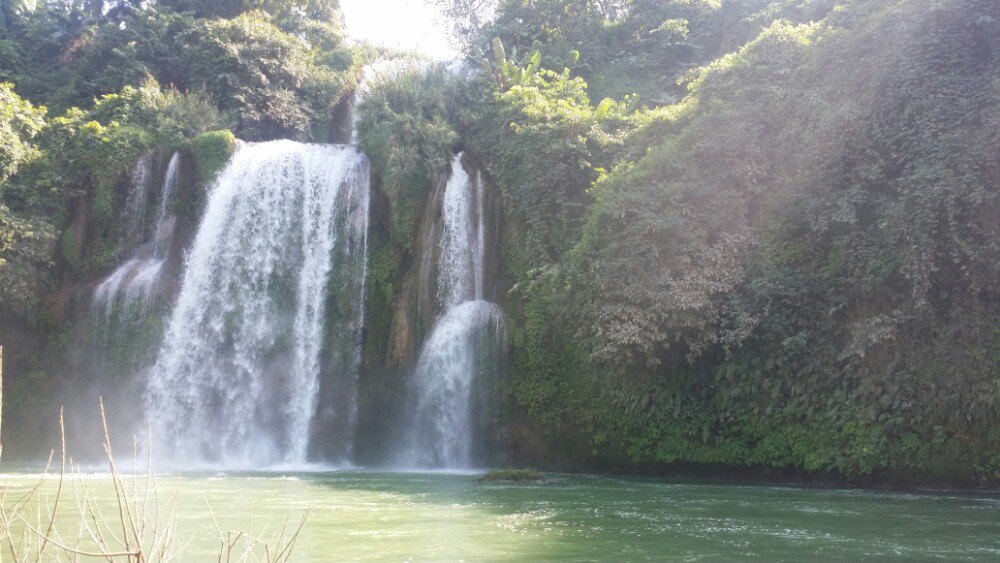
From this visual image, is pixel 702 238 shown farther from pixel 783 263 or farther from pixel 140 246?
pixel 140 246

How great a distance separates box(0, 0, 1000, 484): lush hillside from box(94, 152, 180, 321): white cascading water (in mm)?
429

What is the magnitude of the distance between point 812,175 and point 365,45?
2150 cm

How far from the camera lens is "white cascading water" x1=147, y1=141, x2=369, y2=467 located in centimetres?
1669

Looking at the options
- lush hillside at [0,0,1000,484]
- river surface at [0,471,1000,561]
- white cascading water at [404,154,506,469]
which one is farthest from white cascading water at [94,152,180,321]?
white cascading water at [404,154,506,469]

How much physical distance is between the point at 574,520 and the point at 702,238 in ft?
23.3

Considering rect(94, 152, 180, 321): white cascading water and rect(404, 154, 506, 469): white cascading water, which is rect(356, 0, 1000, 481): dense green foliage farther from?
rect(94, 152, 180, 321): white cascading water

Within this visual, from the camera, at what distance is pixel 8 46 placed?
26641 millimetres

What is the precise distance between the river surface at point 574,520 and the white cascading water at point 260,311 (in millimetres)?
4116

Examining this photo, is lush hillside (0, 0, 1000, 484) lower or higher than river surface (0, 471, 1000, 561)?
higher

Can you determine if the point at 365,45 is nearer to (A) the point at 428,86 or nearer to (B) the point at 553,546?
(A) the point at 428,86

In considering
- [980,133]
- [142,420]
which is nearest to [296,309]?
[142,420]

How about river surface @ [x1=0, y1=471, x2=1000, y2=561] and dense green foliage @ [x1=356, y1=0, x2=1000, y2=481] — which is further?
dense green foliage @ [x1=356, y1=0, x2=1000, y2=481]

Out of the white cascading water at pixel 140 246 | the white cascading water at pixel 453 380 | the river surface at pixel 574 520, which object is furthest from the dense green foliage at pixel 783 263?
the white cascading water at pixel 140 246

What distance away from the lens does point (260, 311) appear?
1773 centimetres
